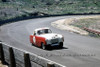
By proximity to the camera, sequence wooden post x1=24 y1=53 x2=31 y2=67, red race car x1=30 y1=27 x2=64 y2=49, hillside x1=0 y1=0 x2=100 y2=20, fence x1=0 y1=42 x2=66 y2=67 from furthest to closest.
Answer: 1. hillside x1=0 y1=0 x2=100 y2=20
2. red race car x1=30 y1=27 x2=64 y2=49
3. wooden post x1=24 y1=53 x2=31 y2=67
4. fence x1=0 y1=42 x2=66 y2=67

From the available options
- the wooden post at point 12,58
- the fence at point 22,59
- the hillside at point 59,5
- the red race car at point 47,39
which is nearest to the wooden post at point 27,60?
the fence at point 22,59

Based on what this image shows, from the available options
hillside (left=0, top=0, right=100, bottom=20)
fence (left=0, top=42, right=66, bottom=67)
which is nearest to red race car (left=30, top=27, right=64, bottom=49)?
fence (left=0, top=42, right=66, bottom=67)

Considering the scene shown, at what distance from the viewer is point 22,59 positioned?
9586 millimetres

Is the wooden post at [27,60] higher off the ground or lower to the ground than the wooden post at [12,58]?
higher

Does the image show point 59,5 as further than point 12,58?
Yes

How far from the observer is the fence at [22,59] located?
296 inches

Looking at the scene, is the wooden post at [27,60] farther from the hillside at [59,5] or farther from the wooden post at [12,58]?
the hillside at [59,5]

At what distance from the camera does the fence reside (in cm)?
752

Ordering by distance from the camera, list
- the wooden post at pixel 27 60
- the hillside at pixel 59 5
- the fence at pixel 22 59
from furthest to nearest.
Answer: the hillside at pixel 59 5 < the wooden post at pixel 27 60 < the fence at pixel 22 59

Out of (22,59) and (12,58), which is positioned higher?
(22,59)

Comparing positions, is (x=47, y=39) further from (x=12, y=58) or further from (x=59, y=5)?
(x=59, y=5)

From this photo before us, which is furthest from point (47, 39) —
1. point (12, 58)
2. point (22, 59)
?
point (22, 59)

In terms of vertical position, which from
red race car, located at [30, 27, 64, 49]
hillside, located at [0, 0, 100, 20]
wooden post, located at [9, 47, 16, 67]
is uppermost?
wooden post, located at [9, 47, 16, 67]

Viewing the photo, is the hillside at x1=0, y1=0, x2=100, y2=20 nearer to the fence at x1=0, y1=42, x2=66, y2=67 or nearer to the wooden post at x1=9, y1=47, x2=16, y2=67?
the fence at x1=0, y1=42, x2=66, y2=67
